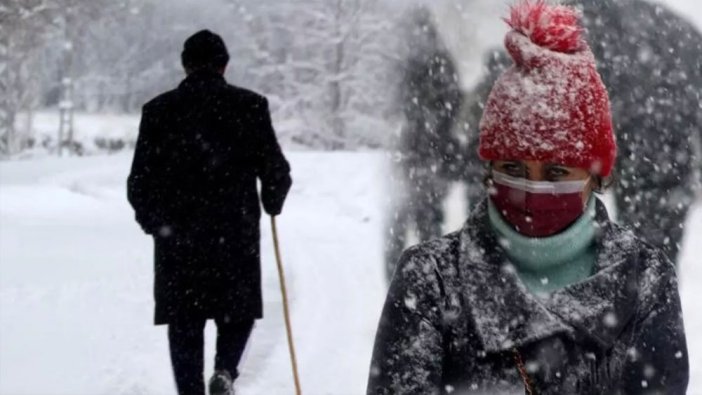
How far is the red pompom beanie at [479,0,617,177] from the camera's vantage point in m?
2.04

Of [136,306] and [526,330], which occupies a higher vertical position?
[526,330]

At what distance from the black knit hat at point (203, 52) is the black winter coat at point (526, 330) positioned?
119 inches

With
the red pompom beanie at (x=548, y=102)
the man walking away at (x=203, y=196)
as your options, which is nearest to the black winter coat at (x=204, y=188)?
the man walking away at (x=203, y=196)

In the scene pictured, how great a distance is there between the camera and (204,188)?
4.91m

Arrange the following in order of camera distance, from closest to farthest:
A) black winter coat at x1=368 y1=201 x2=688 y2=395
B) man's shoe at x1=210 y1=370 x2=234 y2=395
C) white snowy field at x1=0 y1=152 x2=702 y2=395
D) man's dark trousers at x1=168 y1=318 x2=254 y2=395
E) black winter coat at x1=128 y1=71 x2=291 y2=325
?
black winter coat at x1=368 y1=201 x2=688 y2=395
black winter coat at x1=128 y1=71 x2=291 y2=325
man's dark trousers at x1=168 y1=318 x2=254 y2=395
man's shoe at x1=210 y1=370 x2=234 y2=395
white snowy field at x1=0 y1=152 x2=702 y2=395

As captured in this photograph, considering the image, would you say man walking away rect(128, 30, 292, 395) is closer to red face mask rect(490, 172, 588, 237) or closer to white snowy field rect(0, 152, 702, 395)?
white snowy field rect(0, 152, 702, 395)

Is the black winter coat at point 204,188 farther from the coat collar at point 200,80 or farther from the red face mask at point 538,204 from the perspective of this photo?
the red face mask at point 538,204

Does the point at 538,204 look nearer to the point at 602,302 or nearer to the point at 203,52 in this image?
the point at 602,302

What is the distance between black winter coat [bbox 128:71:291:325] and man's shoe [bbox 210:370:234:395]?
266 millimetres

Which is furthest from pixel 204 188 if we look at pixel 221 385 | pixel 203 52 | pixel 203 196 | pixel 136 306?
pixel 136 306

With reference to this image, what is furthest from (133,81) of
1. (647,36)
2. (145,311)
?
(647,36)

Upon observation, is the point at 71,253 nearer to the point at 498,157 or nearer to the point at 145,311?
the point at 145,311

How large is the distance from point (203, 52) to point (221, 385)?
145cm

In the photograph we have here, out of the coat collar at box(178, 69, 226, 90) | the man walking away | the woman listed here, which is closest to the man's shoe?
the man walking away
